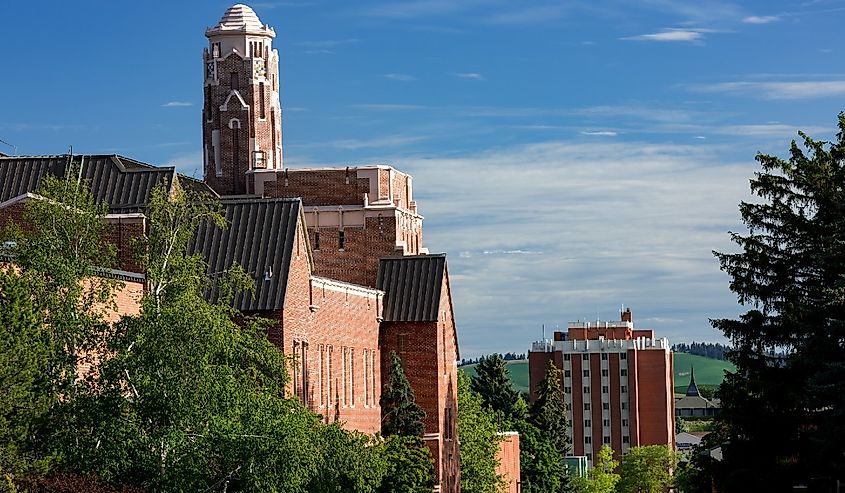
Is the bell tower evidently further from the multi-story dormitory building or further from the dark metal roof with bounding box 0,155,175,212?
the dark metal roof with bounding box 0,155,175,212

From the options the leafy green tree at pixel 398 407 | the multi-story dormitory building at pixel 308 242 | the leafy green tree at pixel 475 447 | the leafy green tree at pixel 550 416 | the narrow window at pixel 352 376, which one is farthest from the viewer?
the leafy green tree at pixel 550 416

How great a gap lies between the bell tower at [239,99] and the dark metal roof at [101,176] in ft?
85.0

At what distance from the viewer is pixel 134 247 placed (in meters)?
47.5

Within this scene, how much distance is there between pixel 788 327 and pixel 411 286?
2526 centimetres

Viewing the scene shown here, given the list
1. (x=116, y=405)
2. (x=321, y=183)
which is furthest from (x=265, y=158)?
(x=116, y=405)

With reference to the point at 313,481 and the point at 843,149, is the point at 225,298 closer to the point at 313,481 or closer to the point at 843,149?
the point at 313,481

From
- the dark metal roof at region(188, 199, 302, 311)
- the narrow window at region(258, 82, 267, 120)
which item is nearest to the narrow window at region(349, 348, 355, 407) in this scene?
the dark metal roof at region(188, 199, 302, 311)

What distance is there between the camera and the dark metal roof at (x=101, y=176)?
60094 mm

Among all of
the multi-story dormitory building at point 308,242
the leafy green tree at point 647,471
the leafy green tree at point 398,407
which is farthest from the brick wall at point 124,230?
the leafy green tree at point 647,471

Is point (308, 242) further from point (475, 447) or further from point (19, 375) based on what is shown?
point (475, 447)

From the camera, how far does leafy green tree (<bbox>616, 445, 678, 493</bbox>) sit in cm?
18275

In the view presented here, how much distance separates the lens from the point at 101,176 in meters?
61.7

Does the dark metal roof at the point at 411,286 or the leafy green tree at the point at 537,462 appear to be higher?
Result: the dark metal roof at the point at 411,286

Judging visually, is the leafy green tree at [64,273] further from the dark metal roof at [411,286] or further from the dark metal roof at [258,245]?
the dark metal roof at [411,286]
